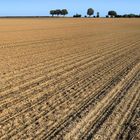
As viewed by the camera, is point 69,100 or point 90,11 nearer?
point 69,100

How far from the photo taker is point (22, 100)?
860 cm

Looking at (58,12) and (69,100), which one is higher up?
(69,100)

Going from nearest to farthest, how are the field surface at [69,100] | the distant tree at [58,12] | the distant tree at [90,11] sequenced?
the field surface at [69,100] → the distant tree at [58,12] → the distant tree at [90,11]

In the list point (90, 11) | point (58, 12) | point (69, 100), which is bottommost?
point (90, 11)

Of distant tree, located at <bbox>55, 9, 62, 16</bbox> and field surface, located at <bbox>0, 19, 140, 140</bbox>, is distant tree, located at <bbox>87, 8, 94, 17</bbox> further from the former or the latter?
field surface, located at <bbox>0, 19, 140, 140</bbox>

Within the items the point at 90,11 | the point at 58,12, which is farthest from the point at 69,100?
the point at 90,11

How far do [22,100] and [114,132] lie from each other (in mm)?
2713

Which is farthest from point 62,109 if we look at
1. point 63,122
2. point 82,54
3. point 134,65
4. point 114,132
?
point 82,54

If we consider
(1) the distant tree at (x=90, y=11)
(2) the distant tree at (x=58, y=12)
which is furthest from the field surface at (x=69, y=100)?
(1) the distant tree at (x=90, y=11)

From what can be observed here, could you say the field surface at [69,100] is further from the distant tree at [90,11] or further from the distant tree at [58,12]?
the distant tree at [90,11]

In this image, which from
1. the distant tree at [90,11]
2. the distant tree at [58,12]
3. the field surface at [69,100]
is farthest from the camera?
the distant tree at [90,11]

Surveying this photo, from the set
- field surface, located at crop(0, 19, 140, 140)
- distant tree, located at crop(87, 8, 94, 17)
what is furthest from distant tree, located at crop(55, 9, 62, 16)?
field surface, located at crop(0, 19, 140, 140)

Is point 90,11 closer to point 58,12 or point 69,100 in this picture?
point 58,12

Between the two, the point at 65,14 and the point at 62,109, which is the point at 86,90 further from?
the point at 65,14
